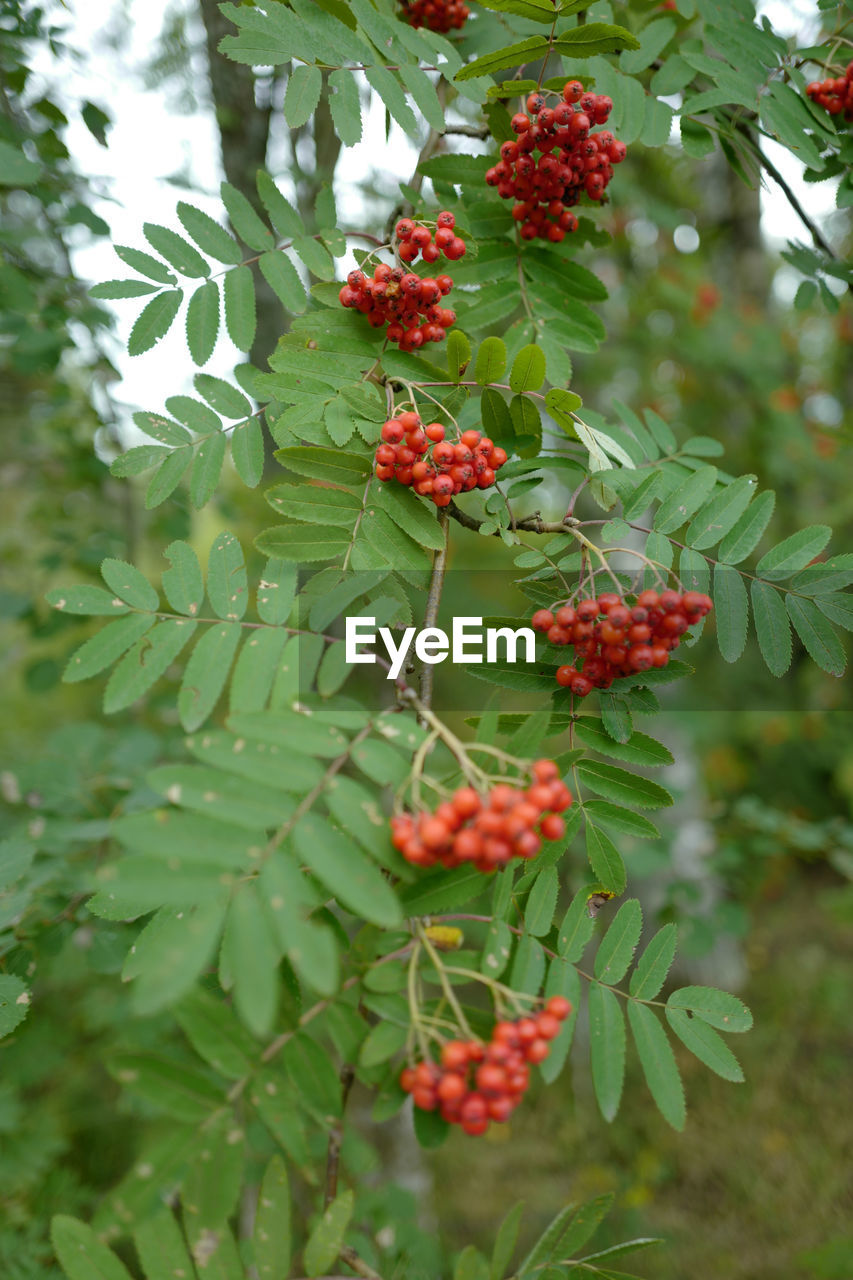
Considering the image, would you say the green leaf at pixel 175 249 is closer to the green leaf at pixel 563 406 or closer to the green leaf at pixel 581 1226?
the green leaf at pixel 563 406

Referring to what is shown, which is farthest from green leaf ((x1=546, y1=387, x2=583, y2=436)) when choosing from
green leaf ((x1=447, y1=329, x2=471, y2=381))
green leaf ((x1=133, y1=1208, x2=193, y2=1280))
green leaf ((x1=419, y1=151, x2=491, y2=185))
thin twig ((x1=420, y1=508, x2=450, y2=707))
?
green leaf ((x1=133, y1=1208, x2=193, y2=1280))

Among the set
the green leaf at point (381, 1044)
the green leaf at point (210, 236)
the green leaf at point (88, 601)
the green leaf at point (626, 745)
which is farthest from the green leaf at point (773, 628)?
the green leaf at point (210, 236)

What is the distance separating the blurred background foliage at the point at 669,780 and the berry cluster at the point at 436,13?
32.5 inches

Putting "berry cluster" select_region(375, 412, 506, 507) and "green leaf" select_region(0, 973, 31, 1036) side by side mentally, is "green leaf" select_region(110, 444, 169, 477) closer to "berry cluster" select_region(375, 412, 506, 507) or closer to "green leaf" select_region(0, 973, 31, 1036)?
"berry cluster" select_region(375, 412, 506, 507)

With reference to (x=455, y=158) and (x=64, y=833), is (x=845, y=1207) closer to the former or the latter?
(x=64, y=833)

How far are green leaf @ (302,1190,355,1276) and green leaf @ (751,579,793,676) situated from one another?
3.77ft

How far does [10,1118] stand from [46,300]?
2.77 metres

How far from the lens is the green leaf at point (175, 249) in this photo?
1590 mm

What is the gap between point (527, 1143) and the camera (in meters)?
5.15

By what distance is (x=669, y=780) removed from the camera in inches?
224

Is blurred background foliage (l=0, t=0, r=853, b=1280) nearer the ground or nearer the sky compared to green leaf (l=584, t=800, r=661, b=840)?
nearer the ground

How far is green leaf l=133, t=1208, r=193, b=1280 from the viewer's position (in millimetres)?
1064

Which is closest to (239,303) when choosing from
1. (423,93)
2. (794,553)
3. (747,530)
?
(423,93)

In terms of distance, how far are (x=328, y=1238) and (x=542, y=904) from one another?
0.54 meters
